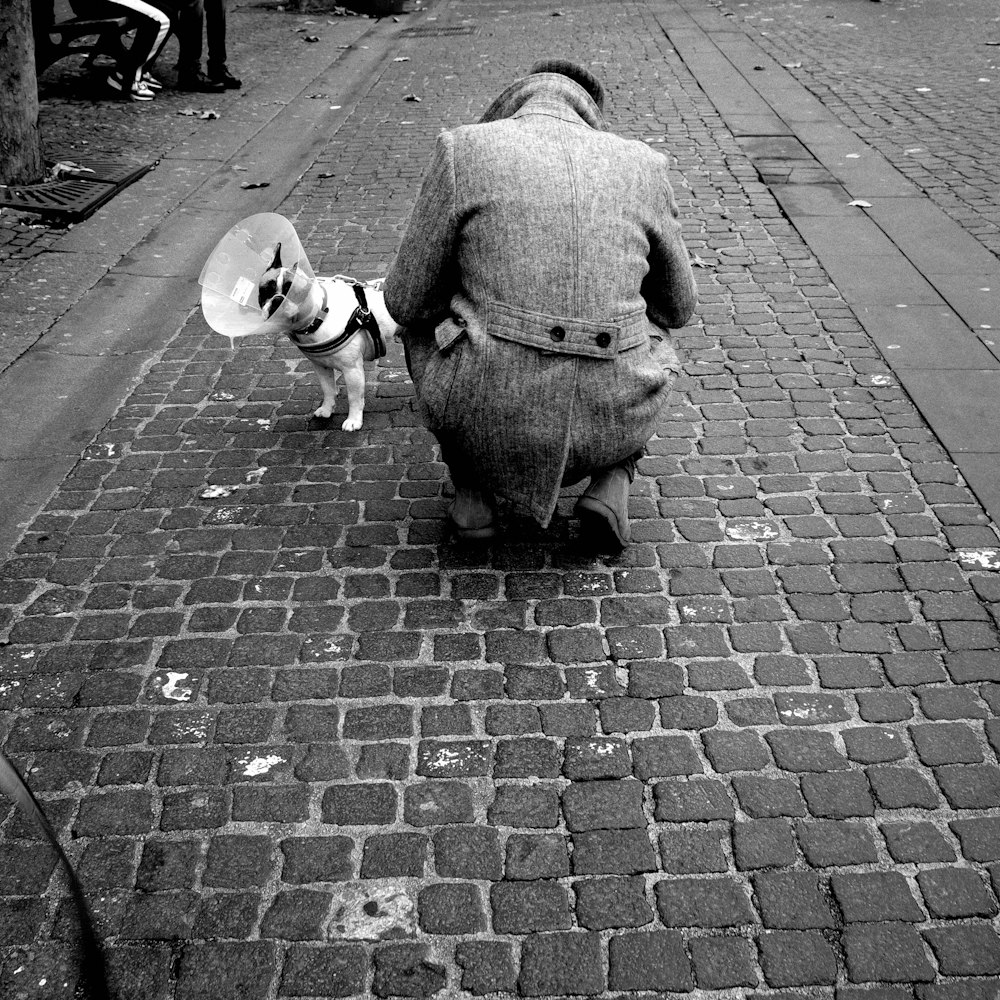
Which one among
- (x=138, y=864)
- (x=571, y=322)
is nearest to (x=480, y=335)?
(x=571, y=322)

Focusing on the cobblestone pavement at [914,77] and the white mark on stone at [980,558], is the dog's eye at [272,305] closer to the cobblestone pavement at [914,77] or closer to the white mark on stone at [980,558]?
the white mark on stone at [980,558]

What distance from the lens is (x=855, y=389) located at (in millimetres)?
4680

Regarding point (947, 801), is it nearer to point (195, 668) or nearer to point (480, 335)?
point (480, 335)

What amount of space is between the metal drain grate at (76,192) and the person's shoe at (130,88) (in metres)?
2.12

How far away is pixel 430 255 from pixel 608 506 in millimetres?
987

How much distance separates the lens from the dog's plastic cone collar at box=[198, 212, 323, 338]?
12.2ft

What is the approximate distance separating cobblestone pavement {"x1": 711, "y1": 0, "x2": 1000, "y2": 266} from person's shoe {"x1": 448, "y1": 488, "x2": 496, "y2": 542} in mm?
4076

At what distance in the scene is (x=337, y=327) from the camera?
4.04m

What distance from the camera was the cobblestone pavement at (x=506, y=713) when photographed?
233 cm

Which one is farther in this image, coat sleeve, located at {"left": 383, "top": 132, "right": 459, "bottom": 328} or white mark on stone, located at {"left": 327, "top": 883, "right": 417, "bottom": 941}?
coat sleeve, located at {"left": 383, "top": 132, "right": 459, "bottom": 328}

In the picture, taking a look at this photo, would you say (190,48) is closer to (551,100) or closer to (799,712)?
(551,100)

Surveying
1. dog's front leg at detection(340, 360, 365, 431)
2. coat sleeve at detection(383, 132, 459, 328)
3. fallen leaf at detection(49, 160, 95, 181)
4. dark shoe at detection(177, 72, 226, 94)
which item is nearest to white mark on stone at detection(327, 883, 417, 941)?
coat sleeve at detection(383, 132, 459, 328)

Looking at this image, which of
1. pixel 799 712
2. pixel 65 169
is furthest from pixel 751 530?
pixel 65 169

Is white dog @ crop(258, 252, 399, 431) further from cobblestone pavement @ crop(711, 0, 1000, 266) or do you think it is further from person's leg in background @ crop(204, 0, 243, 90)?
person's leg in background @ crop(204, 0, 243, 90)
